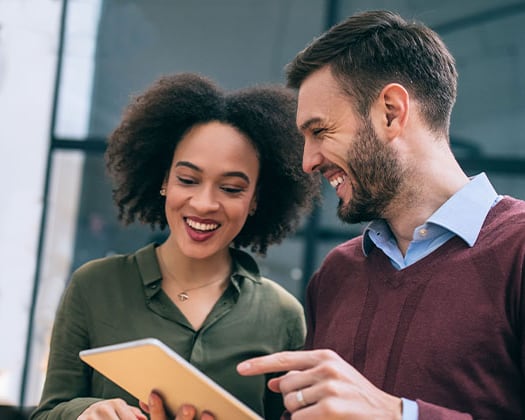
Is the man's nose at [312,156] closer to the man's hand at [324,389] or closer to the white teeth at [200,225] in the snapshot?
the white teeth at [200,225]

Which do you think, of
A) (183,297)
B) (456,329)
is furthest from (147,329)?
(456,329)

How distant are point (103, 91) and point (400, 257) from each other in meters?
3.11

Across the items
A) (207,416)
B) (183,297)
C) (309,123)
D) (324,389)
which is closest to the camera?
(324,389)

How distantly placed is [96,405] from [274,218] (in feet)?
2.66

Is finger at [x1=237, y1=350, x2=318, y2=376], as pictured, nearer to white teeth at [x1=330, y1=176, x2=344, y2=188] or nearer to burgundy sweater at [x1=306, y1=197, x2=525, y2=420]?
burgundy sweater at [x1=306, y1=197, x2=525, y2=420]

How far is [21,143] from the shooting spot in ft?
14.0

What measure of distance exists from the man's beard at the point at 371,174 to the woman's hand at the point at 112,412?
61 centimetres

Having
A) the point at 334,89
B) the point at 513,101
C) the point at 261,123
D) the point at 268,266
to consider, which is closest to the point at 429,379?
the point at 334,89

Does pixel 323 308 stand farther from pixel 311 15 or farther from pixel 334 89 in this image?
pixel 311 15

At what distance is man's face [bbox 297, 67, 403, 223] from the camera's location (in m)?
1.60

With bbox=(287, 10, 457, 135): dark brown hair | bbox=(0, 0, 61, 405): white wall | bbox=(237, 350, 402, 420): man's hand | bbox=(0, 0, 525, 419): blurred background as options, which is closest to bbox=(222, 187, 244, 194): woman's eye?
bbox=(287, 10, 457, 135): dark brown hair

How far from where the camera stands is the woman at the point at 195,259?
1817 mm

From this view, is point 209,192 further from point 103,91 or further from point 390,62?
point 103,91

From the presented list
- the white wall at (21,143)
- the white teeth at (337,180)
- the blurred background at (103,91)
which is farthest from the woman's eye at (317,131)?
the white wall at (21,143)
